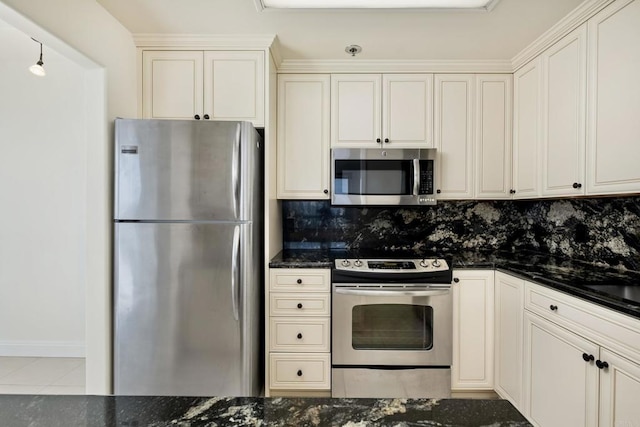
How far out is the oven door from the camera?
6.81 ft

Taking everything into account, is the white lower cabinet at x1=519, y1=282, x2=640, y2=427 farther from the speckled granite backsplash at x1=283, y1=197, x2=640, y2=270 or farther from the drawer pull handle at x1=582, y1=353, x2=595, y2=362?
the speckled granite backsplash at x1=283, y1=197, x2=640, y2=270

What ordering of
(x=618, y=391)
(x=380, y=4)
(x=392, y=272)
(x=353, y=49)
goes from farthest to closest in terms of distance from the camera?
(x=353, y=49)
(x=392, y=272)
(x=380, y=4)
(x=618, y=391)

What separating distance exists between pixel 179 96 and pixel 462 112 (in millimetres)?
2087

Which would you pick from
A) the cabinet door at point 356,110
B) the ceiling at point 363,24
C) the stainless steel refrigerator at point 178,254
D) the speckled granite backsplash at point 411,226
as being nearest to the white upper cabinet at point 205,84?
the ceiling at point 363,24

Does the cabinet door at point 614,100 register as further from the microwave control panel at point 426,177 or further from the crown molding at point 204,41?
the crown molding at point 204,41

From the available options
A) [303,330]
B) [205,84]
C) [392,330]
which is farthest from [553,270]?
[205,84]

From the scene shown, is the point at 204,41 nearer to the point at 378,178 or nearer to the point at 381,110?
the point at 381,110

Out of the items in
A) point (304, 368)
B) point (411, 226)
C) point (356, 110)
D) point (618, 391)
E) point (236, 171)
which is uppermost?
point (356, 110)

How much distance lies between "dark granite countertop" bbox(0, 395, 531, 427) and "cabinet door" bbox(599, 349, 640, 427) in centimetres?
100

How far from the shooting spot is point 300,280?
2102mm

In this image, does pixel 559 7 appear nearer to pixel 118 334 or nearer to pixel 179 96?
pixel 179 96

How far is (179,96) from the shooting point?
2170 mm

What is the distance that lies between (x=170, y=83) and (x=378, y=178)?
1.60 metres

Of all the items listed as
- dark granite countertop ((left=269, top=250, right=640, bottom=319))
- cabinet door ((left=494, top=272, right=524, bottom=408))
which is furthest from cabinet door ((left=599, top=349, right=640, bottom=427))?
cabinet door ((left=494, top=272, right=524, bottom=408))
